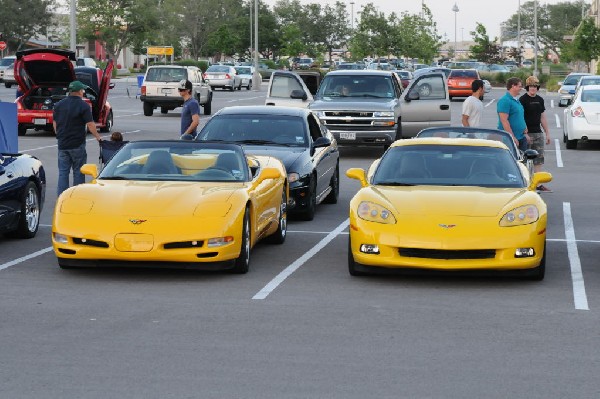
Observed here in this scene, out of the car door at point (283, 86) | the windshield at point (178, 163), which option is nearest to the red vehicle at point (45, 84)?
the car door at point (283, 86)

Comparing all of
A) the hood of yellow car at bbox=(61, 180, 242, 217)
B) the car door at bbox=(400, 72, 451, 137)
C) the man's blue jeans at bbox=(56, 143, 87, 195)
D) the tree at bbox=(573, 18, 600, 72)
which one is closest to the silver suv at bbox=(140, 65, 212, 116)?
the car door at bbox=(400, 72, 451, 137)

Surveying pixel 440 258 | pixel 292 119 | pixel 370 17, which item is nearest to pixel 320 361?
pixel 440 258

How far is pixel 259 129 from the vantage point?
54.1ft

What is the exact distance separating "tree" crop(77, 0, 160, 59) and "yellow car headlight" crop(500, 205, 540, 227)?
104 m

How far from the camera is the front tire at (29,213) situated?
44.8ft

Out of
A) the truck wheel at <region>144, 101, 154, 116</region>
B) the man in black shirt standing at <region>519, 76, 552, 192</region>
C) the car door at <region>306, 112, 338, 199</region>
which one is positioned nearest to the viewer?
the car door at <region>306, 112, 338, 199</region>

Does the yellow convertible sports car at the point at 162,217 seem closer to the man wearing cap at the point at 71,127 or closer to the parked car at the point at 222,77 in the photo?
the man wearing cap at the point at 71,127

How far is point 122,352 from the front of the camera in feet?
26.5

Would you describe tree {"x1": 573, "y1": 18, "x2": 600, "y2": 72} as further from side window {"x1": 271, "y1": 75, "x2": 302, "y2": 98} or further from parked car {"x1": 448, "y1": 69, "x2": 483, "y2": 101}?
side window {"x1": 271, "y1": 75, "x2": 302, "y2": 98}

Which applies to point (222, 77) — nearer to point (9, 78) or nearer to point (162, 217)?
point (9, 78)

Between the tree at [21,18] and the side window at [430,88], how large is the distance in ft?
289

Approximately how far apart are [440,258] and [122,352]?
146 inches

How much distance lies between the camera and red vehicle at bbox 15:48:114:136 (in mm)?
30578

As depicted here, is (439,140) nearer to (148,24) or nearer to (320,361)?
(320,361)
